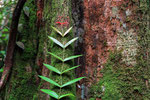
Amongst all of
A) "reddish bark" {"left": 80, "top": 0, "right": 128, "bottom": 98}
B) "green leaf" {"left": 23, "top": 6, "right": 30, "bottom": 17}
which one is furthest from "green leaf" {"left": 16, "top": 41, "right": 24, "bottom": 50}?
"reddish bark" {"left": 80, "top": 0, "right": 128, "bottom": 98}

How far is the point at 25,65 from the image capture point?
1496 millimetres

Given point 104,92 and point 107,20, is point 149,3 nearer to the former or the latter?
point 107,20

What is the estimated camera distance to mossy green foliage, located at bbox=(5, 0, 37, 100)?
1404mm

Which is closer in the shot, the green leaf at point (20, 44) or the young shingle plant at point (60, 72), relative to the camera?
the young shingle plant at point (60, 72)

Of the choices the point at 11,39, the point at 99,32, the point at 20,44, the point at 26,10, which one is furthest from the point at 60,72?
the point at 26,10

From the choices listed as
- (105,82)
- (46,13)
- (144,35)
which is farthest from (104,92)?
(46,13)

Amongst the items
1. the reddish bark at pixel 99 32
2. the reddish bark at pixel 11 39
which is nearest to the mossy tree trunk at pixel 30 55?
the reddish bark at pixel 11 39

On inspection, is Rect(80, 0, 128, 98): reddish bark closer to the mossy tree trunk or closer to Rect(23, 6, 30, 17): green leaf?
the mossy tree trunk

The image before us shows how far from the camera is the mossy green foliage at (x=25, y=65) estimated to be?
1404mm

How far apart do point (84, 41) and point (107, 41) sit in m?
0.20

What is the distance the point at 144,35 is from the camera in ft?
3.11

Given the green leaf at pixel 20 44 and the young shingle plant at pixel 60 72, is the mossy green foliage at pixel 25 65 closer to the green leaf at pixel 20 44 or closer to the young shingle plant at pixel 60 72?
the green leaf at pixel 20 44

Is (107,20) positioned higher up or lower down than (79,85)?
higher up

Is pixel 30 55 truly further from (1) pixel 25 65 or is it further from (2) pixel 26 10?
(2) pixel 26 10
